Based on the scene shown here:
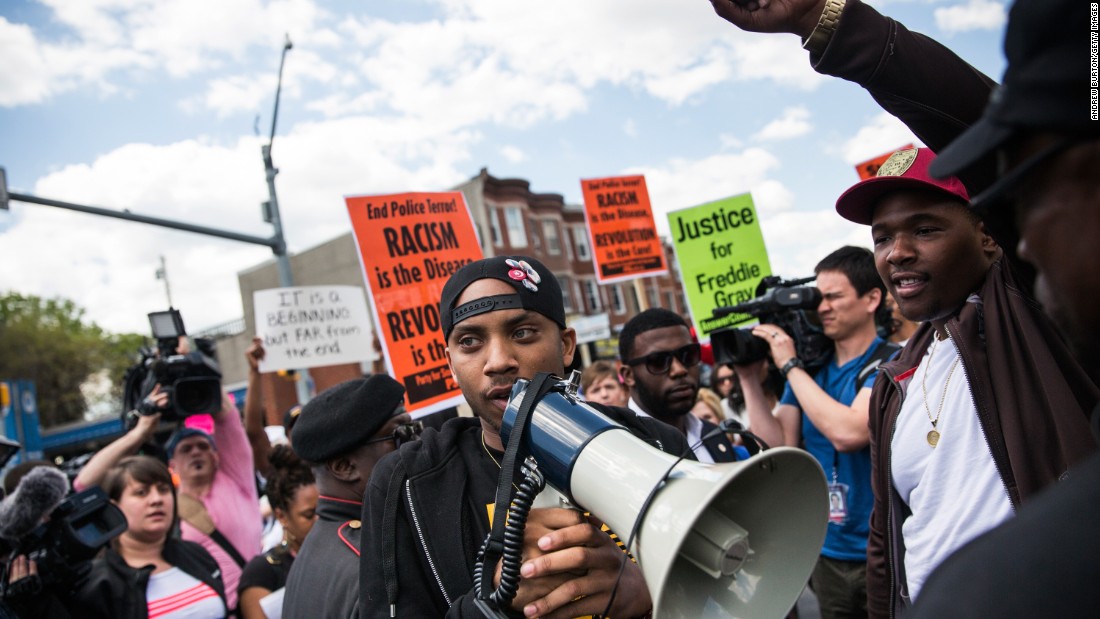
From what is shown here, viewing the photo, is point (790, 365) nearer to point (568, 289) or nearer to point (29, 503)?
point (29, 503)

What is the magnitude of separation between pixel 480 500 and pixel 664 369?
2.15 m

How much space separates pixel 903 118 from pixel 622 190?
6.98 metres

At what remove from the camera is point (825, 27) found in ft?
4.84

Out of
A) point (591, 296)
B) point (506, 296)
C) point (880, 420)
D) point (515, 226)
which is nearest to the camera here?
point (506, 296)

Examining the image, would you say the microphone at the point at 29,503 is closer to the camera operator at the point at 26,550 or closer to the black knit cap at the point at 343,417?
the camera operator at the point at 26,550

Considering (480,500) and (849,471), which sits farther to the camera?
(849,471)

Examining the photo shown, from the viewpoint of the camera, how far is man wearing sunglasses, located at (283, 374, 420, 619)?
223 cm

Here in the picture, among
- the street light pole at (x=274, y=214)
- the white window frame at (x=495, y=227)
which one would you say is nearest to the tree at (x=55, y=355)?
the white window frame at (x=495, y=227)

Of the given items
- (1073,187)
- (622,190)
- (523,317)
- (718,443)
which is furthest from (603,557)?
(622,190)

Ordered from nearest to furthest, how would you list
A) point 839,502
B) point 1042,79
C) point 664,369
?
1. point 1042,79
2. point 839,502
3. point 664,369

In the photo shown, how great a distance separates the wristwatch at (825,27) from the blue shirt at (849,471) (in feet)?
6.42

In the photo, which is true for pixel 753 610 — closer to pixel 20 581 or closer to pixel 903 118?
pixel 903 118

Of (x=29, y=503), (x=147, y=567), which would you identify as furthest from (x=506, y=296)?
(x=147, y=567)

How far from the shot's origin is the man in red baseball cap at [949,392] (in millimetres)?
1658
